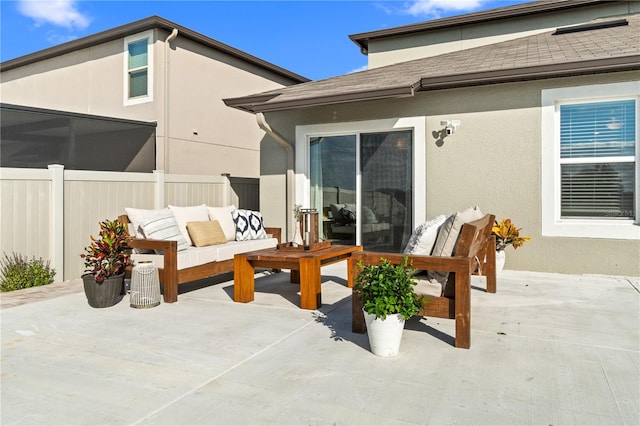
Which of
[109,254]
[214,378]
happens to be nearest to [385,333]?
[214,378]

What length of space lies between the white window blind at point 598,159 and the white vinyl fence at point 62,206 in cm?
646

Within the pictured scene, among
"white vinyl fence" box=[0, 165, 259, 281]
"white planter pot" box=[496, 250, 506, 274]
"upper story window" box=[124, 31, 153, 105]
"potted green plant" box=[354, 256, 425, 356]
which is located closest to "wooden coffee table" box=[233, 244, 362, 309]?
"potted green plant" box=[354, 256, 425, 356]

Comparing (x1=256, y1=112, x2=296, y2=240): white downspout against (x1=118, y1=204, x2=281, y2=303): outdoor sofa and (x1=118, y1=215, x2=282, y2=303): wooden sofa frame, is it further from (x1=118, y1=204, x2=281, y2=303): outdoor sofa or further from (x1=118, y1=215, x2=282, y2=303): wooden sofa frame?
(x1=118, y1=215, x2=282, y2=303): wooden sofa frame

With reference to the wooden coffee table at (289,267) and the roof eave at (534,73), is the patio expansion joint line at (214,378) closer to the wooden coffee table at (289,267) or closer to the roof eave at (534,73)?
the wooden coffee table at (289,267)

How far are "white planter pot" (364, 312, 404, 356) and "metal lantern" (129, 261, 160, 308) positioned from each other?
8.53ft

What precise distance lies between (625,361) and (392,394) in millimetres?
1781

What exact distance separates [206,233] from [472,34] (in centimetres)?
714

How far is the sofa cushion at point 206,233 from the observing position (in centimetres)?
590

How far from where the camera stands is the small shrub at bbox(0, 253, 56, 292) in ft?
18.7

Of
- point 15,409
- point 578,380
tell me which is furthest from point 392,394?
point 15,409

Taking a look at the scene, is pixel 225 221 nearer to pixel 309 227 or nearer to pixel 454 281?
pixel 309 227

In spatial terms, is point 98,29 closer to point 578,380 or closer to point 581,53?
point 581,53

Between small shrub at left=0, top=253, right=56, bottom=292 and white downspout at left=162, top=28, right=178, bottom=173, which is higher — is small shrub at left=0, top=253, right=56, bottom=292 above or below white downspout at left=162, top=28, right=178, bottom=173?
below

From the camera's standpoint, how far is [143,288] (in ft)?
15.3
